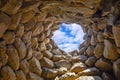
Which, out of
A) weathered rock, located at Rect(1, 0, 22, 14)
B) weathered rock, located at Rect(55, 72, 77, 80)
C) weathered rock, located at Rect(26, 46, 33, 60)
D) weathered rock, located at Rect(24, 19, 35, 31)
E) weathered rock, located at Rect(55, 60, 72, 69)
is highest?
weathered rock, located at Rect(1, 0, 22, 14)

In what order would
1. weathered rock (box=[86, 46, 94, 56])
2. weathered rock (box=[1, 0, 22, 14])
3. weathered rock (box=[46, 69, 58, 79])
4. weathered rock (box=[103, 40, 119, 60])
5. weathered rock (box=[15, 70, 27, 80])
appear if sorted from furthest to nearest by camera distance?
weathered rock (box=[86, 46, 94, 56])
weathered rock (box=[46, 69, 58, 79])
weathered rock (box=[103, 40, 119, 60])
weathered rock (box=[15, 70, 27, 80])
weathered rock (box=[1, 0, 22, 14])

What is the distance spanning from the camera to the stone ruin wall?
12.3ft

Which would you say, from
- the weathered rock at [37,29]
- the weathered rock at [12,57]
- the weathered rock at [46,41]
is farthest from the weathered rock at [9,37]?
the weathered rock at [46,41]

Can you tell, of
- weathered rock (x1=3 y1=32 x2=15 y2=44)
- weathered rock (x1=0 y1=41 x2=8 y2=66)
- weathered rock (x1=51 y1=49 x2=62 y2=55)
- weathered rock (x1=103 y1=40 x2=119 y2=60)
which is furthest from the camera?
weathered rock (x1=51 y1=49 x2=62 y2=55)

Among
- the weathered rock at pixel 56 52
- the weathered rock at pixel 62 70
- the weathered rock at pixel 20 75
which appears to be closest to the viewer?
the weathered rock at pixel 20 75

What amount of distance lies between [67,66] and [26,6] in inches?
91.6

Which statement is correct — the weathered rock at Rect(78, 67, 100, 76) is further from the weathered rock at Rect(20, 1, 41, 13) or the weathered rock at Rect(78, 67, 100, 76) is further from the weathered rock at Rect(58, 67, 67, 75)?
the weathered rock at Rect(20, 1, 41, 13)

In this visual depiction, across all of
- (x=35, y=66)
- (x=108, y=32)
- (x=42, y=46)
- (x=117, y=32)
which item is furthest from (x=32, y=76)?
(x=117, y=32)

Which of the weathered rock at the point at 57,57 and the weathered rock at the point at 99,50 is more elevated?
the weathered rock at the point at 99,50

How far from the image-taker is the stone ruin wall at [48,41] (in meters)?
3.75

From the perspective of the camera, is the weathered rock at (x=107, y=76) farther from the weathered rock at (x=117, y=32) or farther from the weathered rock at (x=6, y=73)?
the weathered rock at (x=6, y=73)

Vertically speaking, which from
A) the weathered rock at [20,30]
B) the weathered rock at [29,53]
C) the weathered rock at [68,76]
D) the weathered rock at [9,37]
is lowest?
the weathered rock at [68,76]

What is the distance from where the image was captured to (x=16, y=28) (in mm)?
4004

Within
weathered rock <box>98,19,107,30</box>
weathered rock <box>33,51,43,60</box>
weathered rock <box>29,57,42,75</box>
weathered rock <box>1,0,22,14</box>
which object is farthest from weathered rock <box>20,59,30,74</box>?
weathered rock <box>98,19,107,30</box>
